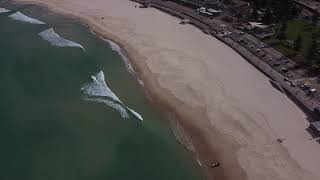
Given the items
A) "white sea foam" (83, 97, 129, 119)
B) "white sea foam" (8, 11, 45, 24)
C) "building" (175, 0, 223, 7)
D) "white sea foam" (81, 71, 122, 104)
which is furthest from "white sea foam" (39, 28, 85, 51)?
"building" (175, 0, 223, 7)

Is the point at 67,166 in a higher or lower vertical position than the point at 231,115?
lower

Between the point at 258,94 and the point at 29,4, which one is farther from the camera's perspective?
the point at 29,4

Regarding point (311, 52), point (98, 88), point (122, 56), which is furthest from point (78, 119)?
point (311, 52)

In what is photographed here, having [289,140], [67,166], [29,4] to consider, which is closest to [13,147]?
[67,166]

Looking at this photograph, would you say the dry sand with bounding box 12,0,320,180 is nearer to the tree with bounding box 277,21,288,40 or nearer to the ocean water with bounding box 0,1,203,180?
the ocean water with bounding box 0,1,203,180

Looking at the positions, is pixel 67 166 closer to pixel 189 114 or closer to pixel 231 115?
pixel 189 114

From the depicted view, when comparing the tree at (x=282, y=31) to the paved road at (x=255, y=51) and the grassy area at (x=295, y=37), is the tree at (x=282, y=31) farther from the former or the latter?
the paved road at (x=255, y=51)
